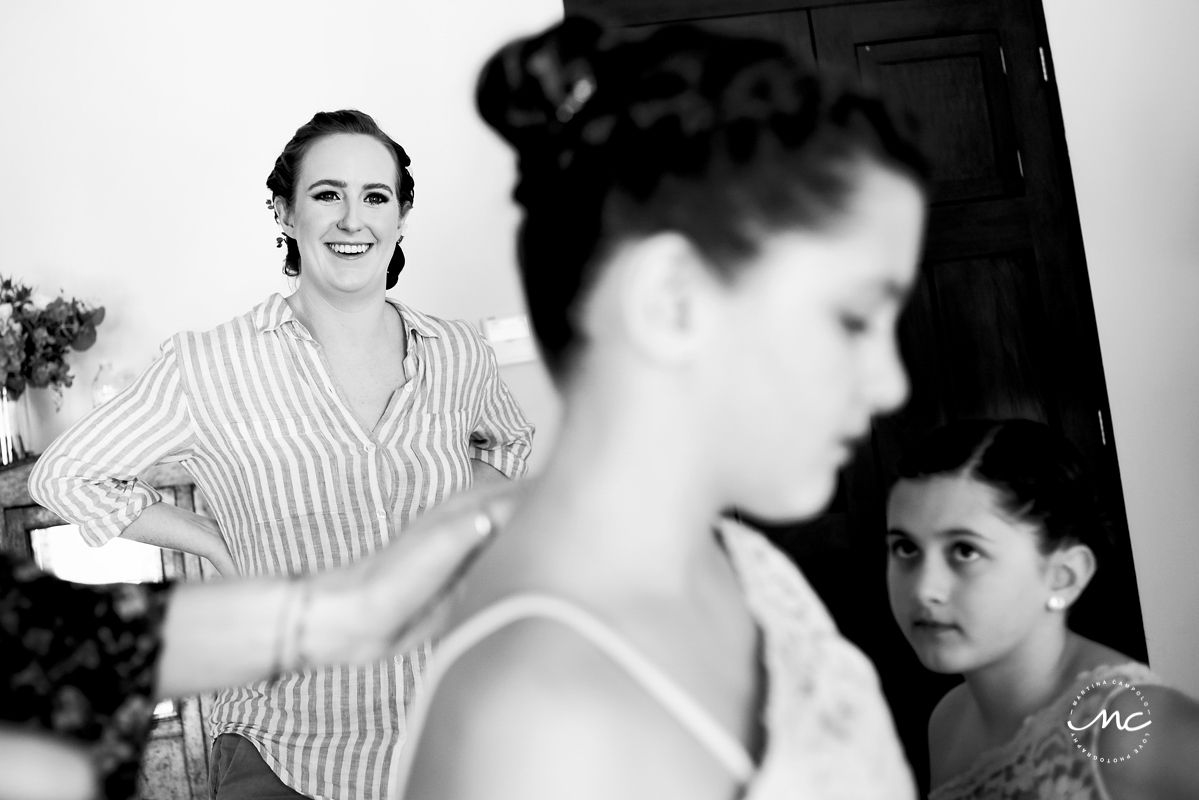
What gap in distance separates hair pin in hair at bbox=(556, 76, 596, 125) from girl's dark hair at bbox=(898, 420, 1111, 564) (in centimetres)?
78

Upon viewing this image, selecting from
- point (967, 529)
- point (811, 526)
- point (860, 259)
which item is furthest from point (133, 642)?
point (811, 526)

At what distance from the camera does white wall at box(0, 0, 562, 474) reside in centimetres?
288

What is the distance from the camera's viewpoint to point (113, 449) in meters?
1.66

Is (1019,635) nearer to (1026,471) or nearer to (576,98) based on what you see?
(1026,471)

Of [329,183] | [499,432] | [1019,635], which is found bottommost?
[1019,635]

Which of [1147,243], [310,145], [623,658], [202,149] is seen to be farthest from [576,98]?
[1147,243]

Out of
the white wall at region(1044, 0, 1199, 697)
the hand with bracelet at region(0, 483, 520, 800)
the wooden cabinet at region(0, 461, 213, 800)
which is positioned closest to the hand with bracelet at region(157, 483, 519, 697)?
the hand with bracelet at region(0, 483, 520, 800)

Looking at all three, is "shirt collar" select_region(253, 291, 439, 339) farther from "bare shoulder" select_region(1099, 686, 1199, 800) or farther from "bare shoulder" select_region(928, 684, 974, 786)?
"bare shoulder" select_region(1099, 686, 1199, 800)

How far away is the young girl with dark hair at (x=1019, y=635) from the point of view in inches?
43.1

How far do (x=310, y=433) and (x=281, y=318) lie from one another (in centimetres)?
20

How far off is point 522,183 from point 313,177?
116 cm

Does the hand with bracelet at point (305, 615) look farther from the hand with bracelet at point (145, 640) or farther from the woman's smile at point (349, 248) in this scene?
the woman's smile at point (349, 248)

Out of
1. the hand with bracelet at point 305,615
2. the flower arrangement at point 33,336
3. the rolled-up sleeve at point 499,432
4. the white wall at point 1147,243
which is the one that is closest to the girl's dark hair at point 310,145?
the rolled-up sleeve at point 499,432

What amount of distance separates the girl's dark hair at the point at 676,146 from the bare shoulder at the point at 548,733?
21 cm
